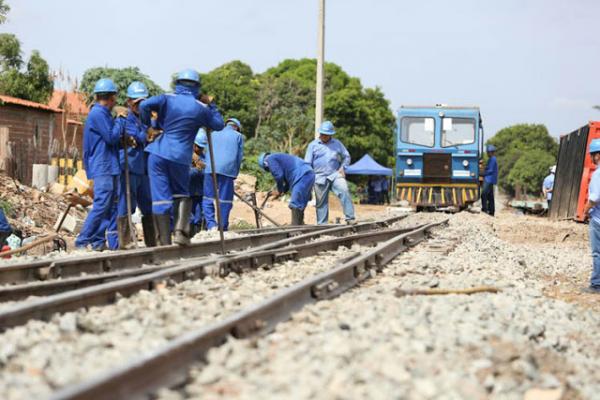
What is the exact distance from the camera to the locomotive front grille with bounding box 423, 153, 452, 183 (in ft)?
75.8

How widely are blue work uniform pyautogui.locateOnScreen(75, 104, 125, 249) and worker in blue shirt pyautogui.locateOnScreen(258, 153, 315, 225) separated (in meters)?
4.30

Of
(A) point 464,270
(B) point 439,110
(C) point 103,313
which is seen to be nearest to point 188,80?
(A) point 464,270

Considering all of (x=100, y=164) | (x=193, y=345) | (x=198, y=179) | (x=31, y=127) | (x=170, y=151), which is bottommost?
(x=193, y=345)

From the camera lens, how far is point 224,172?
1185cm

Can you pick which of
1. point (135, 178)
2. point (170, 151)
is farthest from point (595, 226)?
point (135, 178)

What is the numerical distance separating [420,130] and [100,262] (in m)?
17.4

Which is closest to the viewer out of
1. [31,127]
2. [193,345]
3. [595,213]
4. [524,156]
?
[193,345]

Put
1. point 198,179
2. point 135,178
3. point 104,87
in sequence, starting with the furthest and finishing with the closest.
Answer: point 198,179, point 135,178, point 104,87

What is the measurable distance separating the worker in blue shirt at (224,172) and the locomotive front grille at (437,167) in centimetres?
1181

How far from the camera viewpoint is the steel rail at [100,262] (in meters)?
6.22

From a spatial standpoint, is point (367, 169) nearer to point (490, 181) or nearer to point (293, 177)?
point (490, 181)

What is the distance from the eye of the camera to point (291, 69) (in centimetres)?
8100

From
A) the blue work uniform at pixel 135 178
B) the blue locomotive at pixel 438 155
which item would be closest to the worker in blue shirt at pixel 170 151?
the blue work uniform at pixel 135 178

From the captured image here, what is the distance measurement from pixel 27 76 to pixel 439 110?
2159cm
